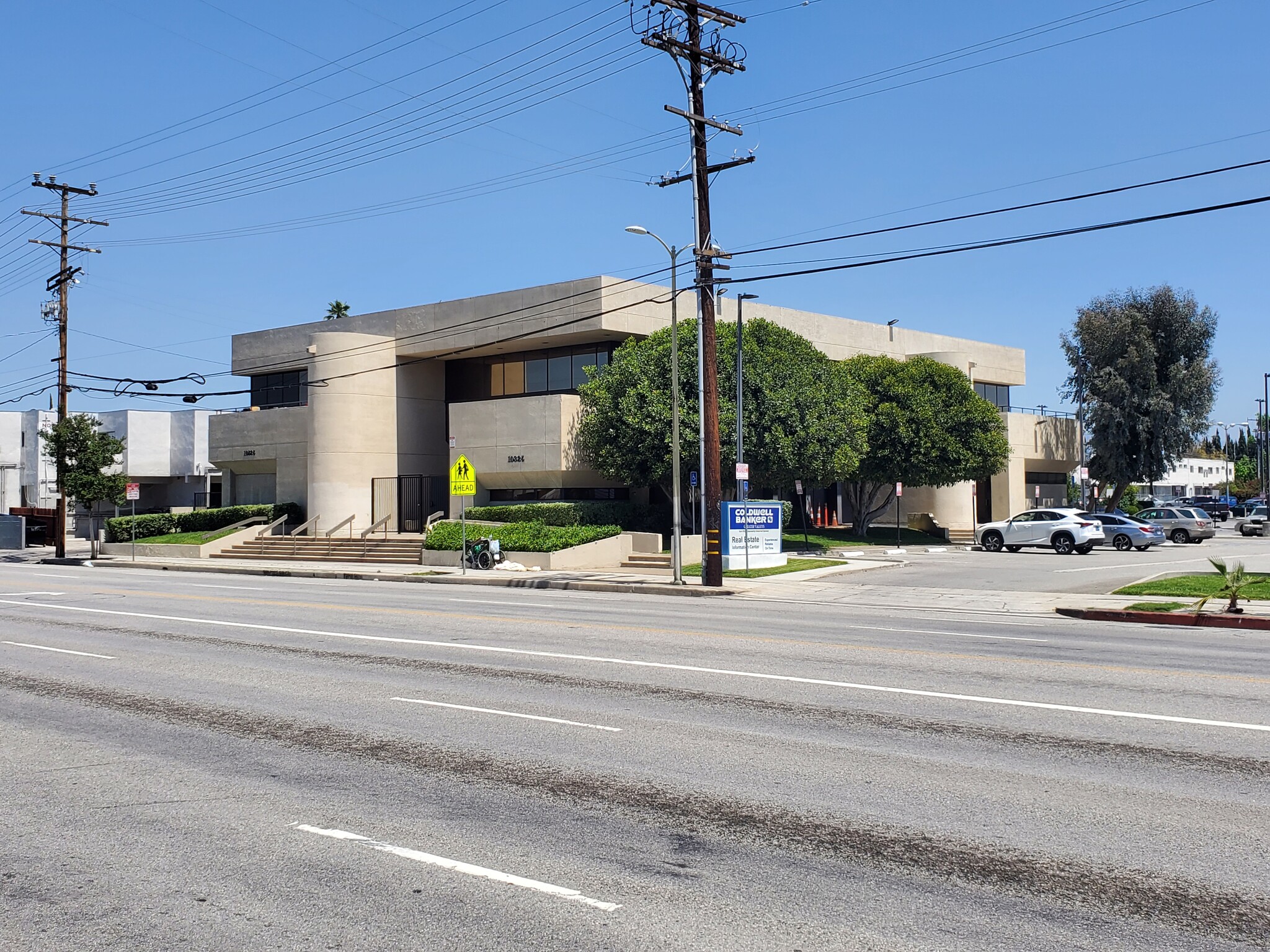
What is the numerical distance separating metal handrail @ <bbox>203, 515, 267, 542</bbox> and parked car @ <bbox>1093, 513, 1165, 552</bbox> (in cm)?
3358

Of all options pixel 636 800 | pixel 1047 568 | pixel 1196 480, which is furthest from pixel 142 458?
pixel 1196 480

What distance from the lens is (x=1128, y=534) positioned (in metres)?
41.7

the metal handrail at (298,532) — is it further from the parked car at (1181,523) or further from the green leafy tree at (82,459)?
the parked car at (1181,523)

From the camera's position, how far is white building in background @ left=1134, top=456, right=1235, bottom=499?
11162 centimetres

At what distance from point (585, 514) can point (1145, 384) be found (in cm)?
3427

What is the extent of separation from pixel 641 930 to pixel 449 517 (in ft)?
131

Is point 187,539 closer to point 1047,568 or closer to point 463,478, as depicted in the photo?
point 463,478

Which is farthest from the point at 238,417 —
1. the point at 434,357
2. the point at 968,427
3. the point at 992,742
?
the point at 992,742

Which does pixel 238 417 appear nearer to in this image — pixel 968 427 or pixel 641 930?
pixel 968 427

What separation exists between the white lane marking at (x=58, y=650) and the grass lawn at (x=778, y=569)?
18352 millimetres

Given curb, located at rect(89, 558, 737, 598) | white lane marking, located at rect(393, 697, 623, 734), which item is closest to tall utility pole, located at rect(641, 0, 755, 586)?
curb, located at rect(89, 558, 737, 598)

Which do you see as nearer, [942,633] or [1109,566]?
[942,633]

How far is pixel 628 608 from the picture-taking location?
22109 mm

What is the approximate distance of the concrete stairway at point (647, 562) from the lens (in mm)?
34969
